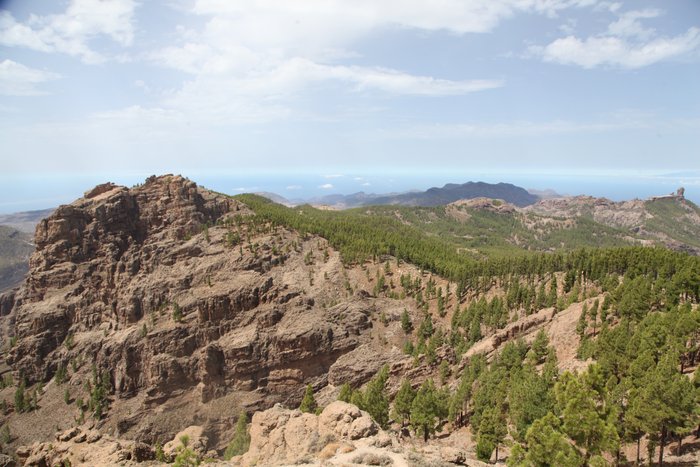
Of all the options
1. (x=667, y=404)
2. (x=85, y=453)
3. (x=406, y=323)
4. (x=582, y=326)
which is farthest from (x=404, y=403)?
(x=85, y=453)

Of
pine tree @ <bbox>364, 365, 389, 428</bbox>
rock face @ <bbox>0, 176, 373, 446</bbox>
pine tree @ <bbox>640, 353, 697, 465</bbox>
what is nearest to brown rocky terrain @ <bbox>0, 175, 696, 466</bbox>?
rock face @ <bbox>0, 176, 373, 446</bbox>

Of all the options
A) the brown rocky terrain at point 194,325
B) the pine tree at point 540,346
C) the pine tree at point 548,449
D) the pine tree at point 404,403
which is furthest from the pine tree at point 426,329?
the pine tree at point 548,449

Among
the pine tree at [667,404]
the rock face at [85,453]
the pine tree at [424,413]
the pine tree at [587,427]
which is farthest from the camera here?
the pine tree at [424,413]

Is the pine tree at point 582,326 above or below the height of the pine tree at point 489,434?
above

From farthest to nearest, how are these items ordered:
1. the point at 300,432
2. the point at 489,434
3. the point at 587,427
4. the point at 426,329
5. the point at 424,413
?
the point at 426,329 → the point at 424,413 → the point at 489,434 → the point at 300,432 → the point at 587,427

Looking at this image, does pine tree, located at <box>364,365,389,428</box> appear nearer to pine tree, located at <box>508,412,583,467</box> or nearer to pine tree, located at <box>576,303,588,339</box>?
pine tree, located at <box>508,412,583,467</box>

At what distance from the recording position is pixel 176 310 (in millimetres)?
109625

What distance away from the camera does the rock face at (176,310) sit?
4023 inches

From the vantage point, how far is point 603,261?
9838 centimetres

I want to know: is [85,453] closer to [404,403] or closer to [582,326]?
[404,403]

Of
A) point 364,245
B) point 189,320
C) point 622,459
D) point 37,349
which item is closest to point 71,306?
point 37,349

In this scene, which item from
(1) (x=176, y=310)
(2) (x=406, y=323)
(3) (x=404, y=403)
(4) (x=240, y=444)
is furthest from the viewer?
(1) (x=176, y=310)

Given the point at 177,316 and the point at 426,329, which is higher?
the point at 426,329

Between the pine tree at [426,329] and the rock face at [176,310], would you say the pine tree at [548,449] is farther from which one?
the rock face at [176,310]
